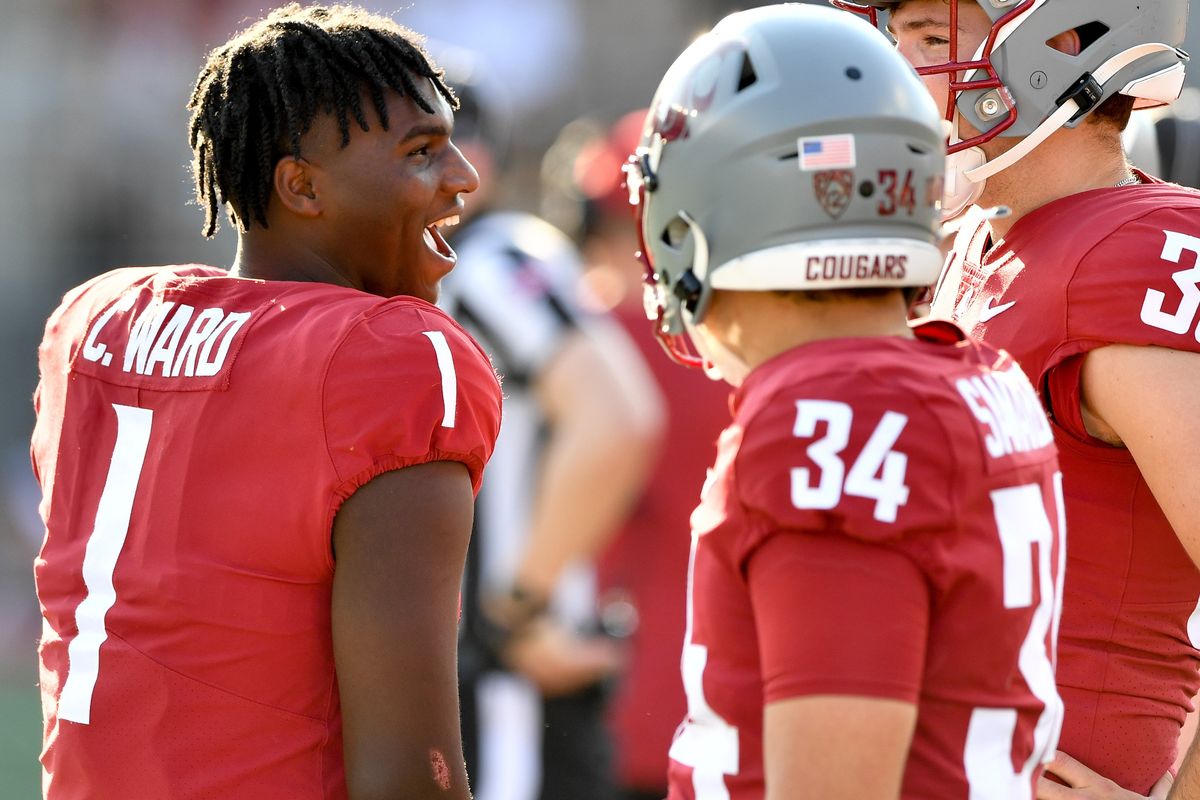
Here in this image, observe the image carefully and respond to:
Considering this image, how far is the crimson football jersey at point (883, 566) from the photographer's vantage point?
5.51 feet

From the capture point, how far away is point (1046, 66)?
274cm

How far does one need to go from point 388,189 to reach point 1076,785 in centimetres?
141

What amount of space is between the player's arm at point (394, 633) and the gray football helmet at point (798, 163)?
46 cm

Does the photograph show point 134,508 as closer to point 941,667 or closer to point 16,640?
point 941,667

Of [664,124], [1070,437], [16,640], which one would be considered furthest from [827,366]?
[16,640]

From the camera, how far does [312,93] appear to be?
2506 mm

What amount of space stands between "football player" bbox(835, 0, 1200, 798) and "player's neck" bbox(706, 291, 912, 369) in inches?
19.8

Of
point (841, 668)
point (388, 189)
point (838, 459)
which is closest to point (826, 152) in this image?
point (838, 459)

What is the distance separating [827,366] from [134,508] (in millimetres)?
1082

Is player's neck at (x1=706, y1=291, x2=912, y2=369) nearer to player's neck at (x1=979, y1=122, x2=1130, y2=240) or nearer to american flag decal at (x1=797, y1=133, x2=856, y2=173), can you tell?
american flag decal at (x1=797, y1=133, x2=856, y2=173)

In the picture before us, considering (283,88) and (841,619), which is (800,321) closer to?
(841,619)

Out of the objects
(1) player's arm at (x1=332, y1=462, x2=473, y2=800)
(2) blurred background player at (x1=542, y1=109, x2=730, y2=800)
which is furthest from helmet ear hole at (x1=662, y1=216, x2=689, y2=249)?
(2) blurred background player at (x1=542, y1=109, x2=730, y2=800)

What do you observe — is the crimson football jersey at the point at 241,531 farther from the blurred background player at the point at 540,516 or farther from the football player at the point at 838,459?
the blurred background player at the point at 540,516

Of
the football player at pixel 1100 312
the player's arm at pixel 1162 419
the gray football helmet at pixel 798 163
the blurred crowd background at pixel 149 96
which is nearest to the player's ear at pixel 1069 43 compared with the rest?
the football player at pixel 1100 312
